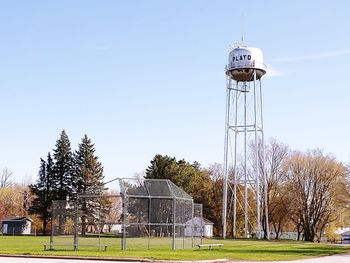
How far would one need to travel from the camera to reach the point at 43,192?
8712cm

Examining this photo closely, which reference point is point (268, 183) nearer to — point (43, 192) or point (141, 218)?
point (43, 192)

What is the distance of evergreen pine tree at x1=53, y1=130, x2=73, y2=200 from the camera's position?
287 feet

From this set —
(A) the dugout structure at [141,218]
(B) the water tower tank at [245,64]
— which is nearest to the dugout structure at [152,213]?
(A) the dugout structure at [141,218]

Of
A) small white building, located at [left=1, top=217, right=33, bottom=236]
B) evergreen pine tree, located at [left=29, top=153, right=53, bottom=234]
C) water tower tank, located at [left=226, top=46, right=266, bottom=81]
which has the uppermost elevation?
water tower tank, located at [left=226, top=46, right=266, bottom=81]

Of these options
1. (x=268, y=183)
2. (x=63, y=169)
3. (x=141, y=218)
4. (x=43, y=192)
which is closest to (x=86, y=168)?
(x=63, y=169)

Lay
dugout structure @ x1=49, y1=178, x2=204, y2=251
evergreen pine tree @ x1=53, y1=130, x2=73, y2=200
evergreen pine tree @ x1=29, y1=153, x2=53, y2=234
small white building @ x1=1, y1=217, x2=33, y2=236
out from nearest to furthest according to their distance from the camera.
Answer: dugout structure @ x1=49, y1=178, x2=204, y2=251 → small white building @ x1=1, y1=217, x2=33, y2=236 → evergreen pine tree @ x1=29, y1=153, x2=53, y2=234 → evergreen pine tree @ x1=53, y1=130, x2=73, y2=200

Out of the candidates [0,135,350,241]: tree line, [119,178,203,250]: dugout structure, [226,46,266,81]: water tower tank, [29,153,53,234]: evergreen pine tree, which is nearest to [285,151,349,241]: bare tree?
[0,135,350,241]: tree line

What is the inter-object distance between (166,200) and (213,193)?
160 feet

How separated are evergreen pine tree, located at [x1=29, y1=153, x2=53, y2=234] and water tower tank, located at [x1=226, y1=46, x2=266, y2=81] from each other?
37.5 metres

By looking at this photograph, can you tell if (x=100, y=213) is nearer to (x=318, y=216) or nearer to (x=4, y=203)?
(x=318, y=216)

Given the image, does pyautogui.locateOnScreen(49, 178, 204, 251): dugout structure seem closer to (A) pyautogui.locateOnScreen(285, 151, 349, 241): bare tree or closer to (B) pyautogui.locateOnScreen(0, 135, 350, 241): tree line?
(B) pyautogui.locateOnScreen(0, 135, 350, 241): tree line

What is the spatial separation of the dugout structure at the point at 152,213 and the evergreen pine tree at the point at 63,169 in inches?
2069

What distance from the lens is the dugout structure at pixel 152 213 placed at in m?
34.1

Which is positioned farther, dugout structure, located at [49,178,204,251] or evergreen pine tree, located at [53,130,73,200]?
evergreen pine tree, located at [53,130,73,200]
